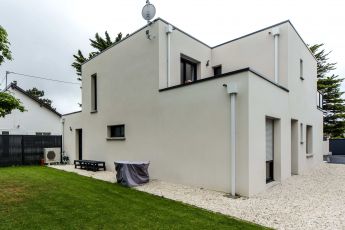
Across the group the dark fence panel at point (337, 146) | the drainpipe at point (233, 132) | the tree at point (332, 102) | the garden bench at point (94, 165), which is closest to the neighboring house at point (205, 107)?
the drainpipe at point (233, 132)

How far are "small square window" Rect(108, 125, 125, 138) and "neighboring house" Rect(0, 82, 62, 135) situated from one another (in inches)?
437

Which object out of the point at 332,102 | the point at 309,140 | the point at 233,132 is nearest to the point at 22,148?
the point at 233,132

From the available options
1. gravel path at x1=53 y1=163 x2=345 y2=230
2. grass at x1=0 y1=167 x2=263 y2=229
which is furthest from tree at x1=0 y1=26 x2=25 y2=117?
gravel path at x1=53 y1=163 x2=345 y2=230

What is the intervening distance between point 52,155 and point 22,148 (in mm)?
1689

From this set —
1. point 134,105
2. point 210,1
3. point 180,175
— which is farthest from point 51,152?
point 210,1

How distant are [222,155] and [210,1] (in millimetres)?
6906

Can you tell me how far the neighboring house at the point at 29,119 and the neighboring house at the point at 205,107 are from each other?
9.09 metres

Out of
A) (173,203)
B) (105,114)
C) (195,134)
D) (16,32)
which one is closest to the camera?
(173,203)

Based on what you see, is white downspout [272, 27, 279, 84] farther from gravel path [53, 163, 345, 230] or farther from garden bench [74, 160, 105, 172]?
garden bench [74, 160, 105, 172]

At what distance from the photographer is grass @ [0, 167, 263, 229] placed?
3799 millimetres

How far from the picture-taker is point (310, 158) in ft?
36.9

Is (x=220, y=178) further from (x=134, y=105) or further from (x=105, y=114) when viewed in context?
(x=105, y=114)

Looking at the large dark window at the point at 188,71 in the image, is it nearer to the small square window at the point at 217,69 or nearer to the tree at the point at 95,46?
the small square window at the point at 217,69

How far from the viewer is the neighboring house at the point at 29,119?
18062 millimetres
